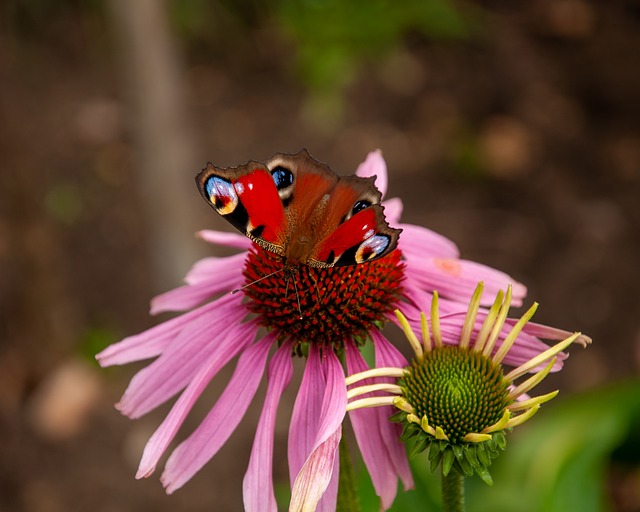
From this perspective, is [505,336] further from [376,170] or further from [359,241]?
[376,170]

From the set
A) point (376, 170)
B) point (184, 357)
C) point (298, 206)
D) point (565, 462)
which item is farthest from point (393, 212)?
point (565, 462)

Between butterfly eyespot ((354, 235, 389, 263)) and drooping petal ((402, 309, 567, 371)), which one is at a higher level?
butterfly eyespot ((354, 235, 389, 263))

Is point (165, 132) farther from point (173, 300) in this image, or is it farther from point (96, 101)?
point (96, 101)

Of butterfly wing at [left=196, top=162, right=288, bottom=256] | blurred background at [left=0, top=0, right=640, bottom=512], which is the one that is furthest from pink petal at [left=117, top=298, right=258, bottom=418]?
blurred background at [left=0, top=0, right=640, bottom=512]

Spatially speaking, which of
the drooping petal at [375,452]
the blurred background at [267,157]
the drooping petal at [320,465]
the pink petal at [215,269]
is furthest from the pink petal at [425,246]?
the blurred background at [267,157]

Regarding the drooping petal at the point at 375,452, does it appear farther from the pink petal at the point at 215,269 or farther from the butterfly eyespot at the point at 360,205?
the pink petal at the point at 215,269

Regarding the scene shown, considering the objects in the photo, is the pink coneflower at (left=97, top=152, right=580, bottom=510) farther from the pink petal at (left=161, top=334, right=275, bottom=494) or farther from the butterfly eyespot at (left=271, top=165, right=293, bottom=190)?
the butterfly eyespot at (left=271, top=165, right=293, bottom=190)
